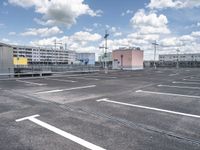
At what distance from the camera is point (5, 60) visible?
18109mm

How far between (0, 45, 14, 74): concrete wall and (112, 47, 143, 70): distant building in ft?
101

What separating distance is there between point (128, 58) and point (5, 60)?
33193mm

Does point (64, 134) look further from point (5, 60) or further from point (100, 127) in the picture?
point (5, 60)

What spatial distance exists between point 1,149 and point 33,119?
1679 millimetres

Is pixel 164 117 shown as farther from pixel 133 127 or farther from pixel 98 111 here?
pixel 98 111

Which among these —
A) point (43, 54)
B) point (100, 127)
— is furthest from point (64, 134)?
point (43, 54)

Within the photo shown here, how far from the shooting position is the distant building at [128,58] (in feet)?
150

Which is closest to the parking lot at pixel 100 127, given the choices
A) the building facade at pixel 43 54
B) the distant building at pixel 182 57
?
the building facade at pixel 43 54

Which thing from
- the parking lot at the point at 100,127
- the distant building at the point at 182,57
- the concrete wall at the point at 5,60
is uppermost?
the distant building at the point at 182,57

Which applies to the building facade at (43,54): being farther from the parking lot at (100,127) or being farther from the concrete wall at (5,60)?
the parking lot at (100,127)

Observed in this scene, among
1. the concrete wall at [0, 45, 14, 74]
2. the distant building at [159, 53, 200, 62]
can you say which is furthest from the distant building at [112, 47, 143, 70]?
the distant building at [159, 53, 200, 62]

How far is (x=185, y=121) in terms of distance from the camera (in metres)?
4.70

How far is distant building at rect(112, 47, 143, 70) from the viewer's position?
150 ft

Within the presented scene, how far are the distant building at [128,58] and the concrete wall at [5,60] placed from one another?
30888 millimetres
